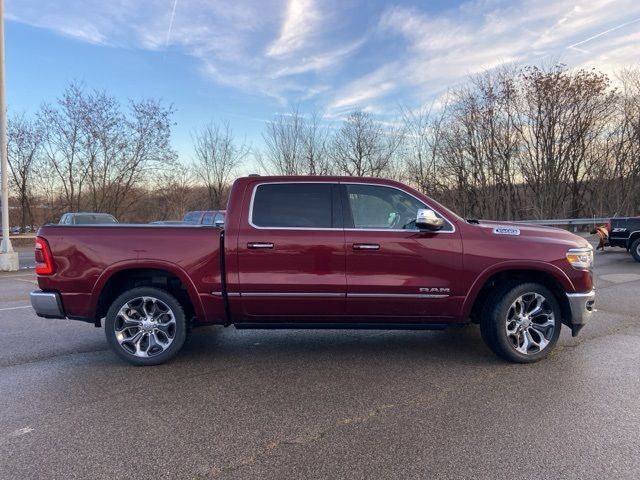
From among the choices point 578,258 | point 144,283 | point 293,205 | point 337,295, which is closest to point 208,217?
point 144,283

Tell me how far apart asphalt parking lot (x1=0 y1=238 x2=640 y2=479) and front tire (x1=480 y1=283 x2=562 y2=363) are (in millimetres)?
172

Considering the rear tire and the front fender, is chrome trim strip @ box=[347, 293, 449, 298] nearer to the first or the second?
the front fender

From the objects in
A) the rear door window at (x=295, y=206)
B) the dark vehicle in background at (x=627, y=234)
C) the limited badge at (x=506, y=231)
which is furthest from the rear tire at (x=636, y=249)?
the rear door window at (x=295, y=206)

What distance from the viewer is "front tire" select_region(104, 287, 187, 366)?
185 inches

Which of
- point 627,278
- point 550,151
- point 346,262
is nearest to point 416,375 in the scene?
point 346,262

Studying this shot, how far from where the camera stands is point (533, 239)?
15.2 feet

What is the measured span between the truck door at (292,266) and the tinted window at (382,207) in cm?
26

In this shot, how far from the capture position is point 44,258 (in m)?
4.63

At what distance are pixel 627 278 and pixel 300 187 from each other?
9243 mm

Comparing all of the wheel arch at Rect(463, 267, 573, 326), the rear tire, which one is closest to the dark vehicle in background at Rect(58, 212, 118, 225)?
the wheel arch at Rect(463, 267, 573, 326)

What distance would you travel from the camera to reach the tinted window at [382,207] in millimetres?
4715

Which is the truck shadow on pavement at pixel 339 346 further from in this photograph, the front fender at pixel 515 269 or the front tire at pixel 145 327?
the front fender at pixel 515 269

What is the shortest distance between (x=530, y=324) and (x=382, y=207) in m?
1.97

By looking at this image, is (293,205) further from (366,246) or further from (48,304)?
(48,304)
